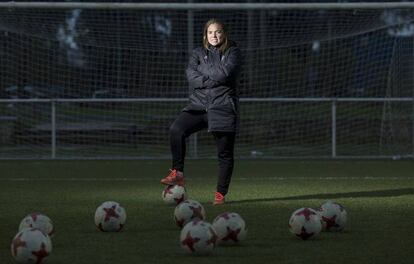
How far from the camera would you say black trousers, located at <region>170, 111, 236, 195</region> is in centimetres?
1067

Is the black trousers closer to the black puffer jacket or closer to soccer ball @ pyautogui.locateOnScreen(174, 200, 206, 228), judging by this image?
the black puffer jacket

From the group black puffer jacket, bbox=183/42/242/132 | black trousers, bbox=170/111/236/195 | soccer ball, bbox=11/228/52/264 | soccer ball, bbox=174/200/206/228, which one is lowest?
soccer ball, bbox=11/228/52/264

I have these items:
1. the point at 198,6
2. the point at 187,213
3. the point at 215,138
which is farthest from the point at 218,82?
the point at 198,6

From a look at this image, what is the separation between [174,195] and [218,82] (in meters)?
1.25

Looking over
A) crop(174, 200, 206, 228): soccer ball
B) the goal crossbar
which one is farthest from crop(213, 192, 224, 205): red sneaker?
the goal crossbar

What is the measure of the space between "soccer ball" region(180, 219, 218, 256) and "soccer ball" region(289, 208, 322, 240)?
941mm

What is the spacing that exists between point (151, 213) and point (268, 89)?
37.7ft

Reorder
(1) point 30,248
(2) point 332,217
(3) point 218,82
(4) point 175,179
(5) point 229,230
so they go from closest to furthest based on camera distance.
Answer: (1) point 30,248
(5) point 229,230
(2) point 332,217
(3) point 218,82
(4) point 175,179

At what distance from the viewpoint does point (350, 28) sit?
1950 cm

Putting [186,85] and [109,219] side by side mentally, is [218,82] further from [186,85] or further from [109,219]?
[186,85]

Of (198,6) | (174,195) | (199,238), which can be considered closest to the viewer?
(199,238)

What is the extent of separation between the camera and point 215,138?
10.8 meters

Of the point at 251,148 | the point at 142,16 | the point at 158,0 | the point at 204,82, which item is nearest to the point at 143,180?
the point at 204,82

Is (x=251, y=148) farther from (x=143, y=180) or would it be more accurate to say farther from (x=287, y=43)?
(x=143, y=180)
